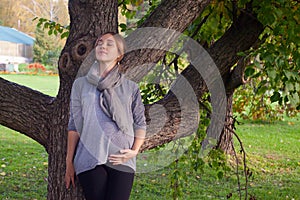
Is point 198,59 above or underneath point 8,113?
above

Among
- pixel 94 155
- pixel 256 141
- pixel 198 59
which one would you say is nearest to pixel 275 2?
pixel 198 59

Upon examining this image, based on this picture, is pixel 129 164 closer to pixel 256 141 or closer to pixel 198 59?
pixel 198 59

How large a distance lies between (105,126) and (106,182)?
0.30 metres

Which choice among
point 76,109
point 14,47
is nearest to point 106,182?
point 76,109

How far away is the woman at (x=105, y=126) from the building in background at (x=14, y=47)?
35.8 metres

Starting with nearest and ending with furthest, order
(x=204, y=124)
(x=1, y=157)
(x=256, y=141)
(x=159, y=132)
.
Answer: (x=159, y=132)
(x=204, y=124)
(x=1, y=157)
(x=256, y=141)

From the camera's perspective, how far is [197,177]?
20.7 feet

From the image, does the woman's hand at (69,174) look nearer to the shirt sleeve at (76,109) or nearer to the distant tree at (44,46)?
the shirt sleeve at (76,109)

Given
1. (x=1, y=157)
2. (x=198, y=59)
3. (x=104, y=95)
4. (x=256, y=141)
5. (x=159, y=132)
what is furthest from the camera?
(x=256, y=141)

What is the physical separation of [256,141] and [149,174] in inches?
138

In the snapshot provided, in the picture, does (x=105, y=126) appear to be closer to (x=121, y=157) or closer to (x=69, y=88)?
(x=121, y=157)

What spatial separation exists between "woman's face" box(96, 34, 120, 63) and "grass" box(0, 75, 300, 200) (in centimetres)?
201

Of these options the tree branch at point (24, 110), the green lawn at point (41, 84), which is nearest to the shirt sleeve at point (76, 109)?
the tree branch at point (24, 110)

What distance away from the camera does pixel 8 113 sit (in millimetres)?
2680
